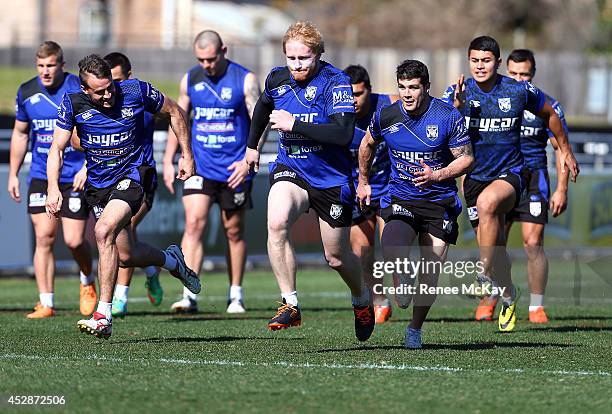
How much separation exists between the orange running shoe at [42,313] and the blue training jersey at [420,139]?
3.94 metres

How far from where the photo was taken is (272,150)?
68.7ft

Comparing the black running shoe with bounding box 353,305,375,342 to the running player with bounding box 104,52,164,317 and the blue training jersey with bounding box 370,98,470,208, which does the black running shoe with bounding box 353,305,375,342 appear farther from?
the running player with bounding box 104,52,164,317

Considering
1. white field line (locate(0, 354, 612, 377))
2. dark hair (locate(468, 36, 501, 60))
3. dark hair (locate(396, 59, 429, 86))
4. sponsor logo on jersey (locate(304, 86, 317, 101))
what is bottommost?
white field line (locate(0, 354, 612, 377))

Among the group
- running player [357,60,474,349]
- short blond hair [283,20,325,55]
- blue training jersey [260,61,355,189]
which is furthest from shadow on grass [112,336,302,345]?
short blond hair [283,20,325,55]

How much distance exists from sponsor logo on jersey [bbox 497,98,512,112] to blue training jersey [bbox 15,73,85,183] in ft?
12.3

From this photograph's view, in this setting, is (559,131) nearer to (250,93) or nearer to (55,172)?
(250,93)

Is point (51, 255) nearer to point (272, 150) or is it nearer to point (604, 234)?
point (272, 150)

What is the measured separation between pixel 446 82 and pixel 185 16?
49.0 feet

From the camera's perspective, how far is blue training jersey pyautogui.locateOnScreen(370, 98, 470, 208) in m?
9.19

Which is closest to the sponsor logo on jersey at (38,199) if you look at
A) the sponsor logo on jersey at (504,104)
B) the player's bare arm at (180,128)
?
the player's bare arm at (180,128)

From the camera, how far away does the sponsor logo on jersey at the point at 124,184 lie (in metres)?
9.70

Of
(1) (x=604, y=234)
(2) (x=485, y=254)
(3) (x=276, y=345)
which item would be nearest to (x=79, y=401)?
(3) (x=276, y=345)

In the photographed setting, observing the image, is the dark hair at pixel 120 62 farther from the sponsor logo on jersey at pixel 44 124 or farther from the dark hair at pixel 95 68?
the dark hair at pixel 95 68

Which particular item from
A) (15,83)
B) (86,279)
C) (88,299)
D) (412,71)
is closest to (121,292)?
(88,299)
